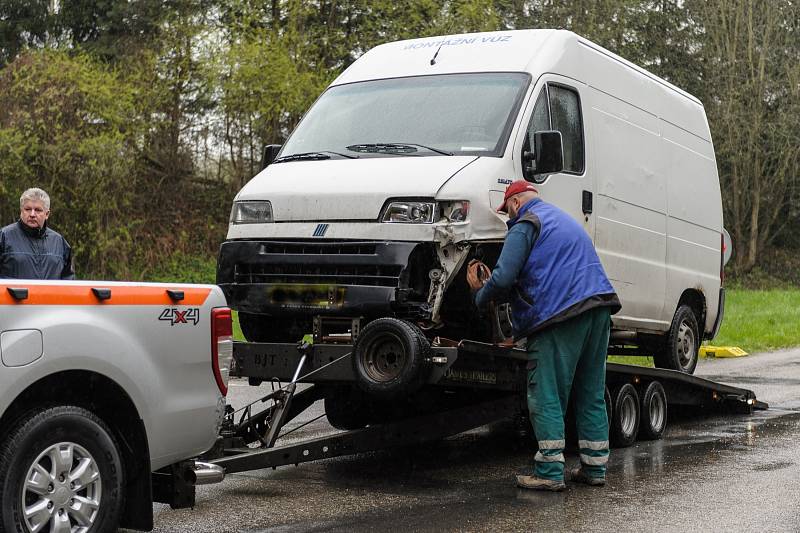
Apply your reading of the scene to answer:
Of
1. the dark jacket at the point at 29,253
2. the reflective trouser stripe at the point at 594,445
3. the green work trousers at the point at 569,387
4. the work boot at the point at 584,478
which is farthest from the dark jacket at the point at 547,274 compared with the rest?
the dark jacket at the point at 29,253

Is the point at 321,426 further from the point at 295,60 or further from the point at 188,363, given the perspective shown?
the point at 295,60

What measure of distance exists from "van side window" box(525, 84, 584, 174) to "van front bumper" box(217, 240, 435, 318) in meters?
1.71

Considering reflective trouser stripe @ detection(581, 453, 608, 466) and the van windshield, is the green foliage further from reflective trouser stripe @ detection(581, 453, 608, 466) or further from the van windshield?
reflective trouser stripe @ detection(581, 453, 608, 466)

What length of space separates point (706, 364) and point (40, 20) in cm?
2150

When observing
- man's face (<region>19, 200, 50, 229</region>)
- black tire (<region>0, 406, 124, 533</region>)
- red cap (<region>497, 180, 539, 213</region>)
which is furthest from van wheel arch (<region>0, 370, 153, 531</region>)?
man's face (<region>19, 200, 50, 229</region>)

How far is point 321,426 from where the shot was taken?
32.6ft

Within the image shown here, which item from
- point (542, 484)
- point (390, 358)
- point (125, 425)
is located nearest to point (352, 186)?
point (390, 358)

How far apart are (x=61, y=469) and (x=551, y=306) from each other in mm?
3470

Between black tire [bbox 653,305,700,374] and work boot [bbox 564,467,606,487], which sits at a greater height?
black tire [bbox 653,305,700,374]

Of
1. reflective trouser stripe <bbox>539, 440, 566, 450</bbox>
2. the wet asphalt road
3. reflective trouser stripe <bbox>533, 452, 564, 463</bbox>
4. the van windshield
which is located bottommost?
the wet asphalt road

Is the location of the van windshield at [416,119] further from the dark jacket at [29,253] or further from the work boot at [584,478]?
the work boot at [584,478]

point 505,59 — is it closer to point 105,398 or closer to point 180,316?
point 180,316

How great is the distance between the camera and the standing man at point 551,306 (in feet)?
23.9

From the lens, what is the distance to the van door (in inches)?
334
